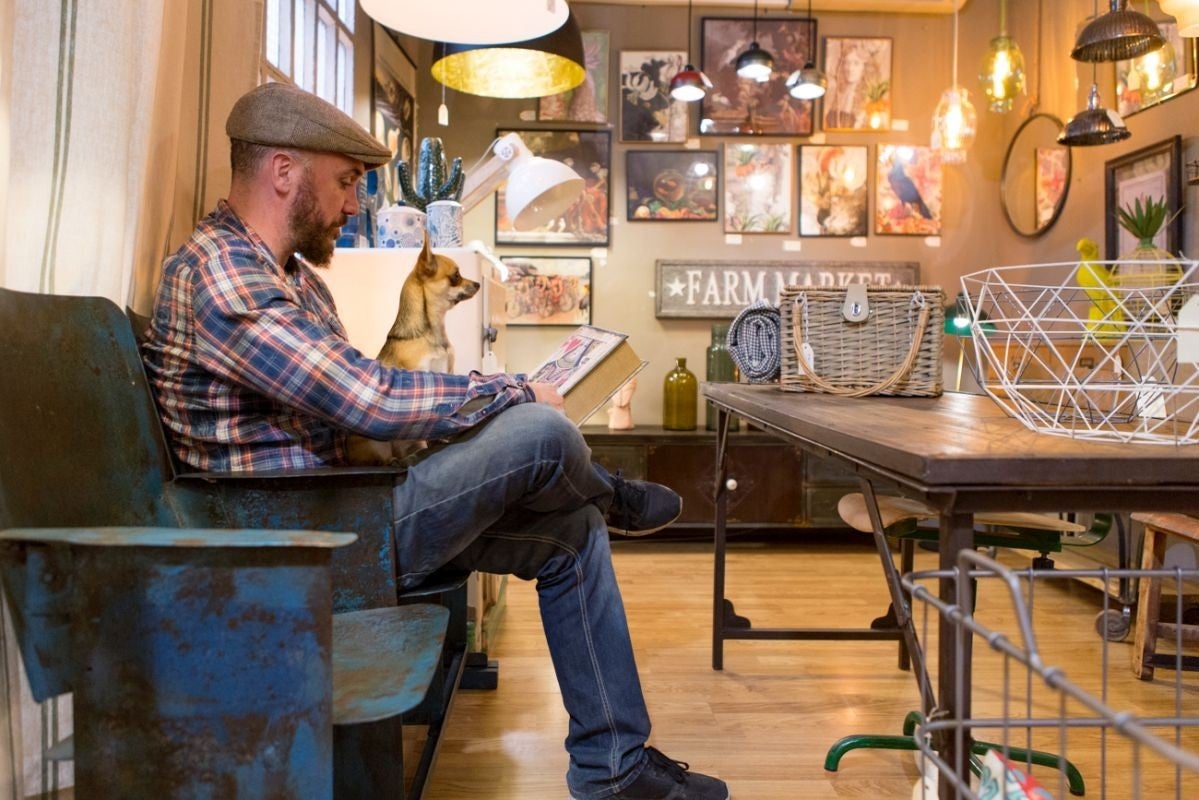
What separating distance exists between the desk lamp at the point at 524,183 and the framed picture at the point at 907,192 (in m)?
2.63

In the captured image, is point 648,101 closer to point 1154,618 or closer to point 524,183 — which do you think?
point 524,183

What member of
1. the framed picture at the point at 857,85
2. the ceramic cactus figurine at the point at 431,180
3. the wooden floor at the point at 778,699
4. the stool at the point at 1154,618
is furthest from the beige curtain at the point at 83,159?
the framed picture at the point at 857,85

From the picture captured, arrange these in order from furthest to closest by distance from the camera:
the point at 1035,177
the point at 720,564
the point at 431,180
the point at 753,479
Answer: the point at 1035,177
the point at 753,479
the point at 431,180
the point at 720,564

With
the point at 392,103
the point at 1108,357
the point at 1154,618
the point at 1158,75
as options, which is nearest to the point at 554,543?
the point at 1108,357

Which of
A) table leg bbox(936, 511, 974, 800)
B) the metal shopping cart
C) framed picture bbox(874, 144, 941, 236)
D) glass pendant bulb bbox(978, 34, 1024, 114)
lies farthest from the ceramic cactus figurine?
framed picture bbox(874, 144, 941, 236)

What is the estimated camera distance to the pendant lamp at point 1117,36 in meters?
2.74

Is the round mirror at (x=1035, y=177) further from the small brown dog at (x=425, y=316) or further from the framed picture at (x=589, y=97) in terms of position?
the small brown dog at (x=425, y=316)

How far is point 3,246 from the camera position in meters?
1.17

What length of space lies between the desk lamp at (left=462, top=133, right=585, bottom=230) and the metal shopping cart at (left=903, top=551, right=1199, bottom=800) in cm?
154

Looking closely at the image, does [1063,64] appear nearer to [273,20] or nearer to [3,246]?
[273,20]

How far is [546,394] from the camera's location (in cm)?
160

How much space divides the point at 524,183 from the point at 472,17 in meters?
0.71

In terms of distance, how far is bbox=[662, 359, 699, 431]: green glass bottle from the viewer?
4387 mm

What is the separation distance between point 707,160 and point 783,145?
0.43 meters
